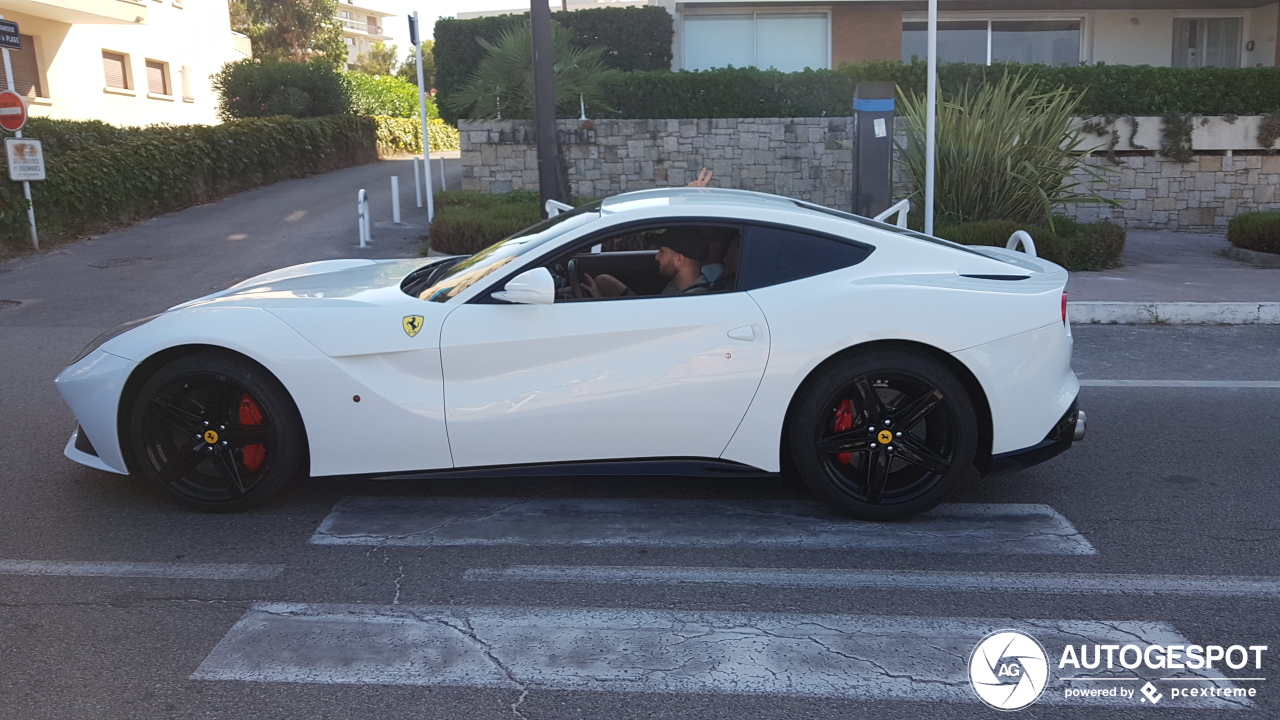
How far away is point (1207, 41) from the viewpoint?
77.1ft

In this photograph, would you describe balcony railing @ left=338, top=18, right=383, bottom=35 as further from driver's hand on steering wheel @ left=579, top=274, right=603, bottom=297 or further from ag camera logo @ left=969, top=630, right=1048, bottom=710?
ag camera logo @ left=969, top=630, right=1048, bottom=710

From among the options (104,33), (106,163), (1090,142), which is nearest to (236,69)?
(104,33)

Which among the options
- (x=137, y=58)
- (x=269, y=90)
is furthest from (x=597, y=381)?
(x=137, y=58)

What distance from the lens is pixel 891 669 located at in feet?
11.0

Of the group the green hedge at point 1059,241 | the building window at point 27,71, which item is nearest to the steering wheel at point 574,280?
the green hedge at point 1059,241

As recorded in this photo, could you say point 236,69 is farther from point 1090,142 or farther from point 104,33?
point 1090,142

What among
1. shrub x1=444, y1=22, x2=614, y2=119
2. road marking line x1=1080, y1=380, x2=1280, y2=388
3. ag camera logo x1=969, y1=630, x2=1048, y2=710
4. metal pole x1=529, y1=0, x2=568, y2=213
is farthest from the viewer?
shrub x1=444, y1=22, x2=614, y2=119

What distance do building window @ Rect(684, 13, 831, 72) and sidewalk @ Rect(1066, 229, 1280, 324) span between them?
10302mm

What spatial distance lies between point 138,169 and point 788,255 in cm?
1572

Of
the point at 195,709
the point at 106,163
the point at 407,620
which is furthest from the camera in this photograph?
the point at 106,163

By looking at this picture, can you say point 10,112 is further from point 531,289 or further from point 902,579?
point 902,579

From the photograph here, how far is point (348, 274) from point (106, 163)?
1317cm

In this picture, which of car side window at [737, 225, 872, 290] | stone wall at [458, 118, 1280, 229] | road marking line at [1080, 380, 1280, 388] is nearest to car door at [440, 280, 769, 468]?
car side window at [737, 225, 872, 290]

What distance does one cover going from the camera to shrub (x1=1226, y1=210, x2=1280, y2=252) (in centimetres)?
1309
